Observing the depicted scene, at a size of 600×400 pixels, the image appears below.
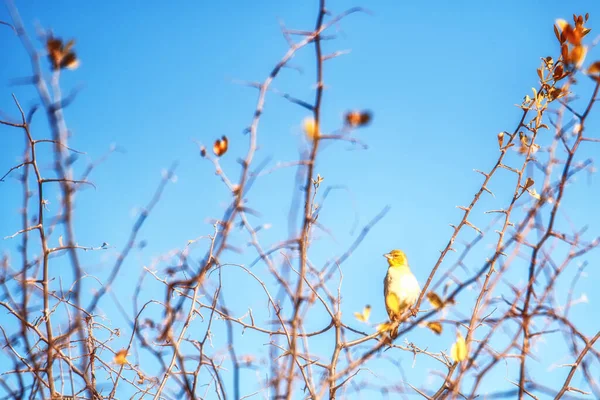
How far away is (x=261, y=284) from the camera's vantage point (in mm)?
2863

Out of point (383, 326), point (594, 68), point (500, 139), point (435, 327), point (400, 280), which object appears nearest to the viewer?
point (594, 68)

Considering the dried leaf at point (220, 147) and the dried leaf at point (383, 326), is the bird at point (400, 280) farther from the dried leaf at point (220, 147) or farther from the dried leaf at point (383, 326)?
the dried leaf at point (220, 147)

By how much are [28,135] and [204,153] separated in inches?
27.0

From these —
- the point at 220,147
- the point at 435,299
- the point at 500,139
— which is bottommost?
the point at 435,299

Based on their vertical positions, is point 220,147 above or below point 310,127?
above

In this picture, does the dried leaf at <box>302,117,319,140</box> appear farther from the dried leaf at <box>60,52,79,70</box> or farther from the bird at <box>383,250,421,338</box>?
the bird at <box>383,250,421,338</box>

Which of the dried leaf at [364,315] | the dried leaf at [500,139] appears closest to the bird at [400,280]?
Result: the dried leaf at [500,139]

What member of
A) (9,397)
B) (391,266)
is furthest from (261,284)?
(391,266)

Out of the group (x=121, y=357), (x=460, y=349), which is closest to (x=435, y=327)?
(x=460, y=349)

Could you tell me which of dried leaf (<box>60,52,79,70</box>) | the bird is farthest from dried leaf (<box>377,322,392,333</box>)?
the bird

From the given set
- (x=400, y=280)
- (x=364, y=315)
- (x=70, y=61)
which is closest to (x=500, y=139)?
(x=364, y=315)

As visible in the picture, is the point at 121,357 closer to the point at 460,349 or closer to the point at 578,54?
the point at 460,349

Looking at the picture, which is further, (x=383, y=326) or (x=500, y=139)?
(x=500, y=139)

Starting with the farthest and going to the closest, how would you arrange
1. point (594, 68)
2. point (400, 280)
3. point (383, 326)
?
point (400, 280) → point (383, 326) → point (594, 68)
